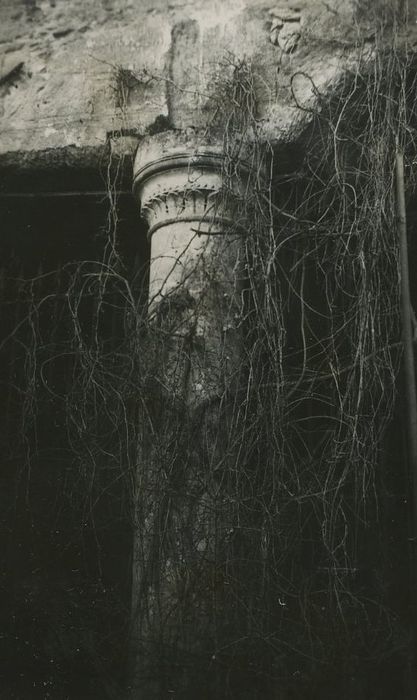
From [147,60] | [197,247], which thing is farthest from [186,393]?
[147,60]

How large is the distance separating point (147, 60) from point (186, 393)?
1.41 metres

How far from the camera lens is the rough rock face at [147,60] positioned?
2.87 metres

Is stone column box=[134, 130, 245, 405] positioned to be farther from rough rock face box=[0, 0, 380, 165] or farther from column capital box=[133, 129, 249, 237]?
rough rock face box=[0, 0, 380, 165]

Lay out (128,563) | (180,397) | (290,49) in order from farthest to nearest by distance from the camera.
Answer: (128,563) → (290,49) → (180,397)

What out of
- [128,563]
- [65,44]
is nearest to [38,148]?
[65,44]

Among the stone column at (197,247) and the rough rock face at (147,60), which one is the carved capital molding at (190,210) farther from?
the rough rock face at (147,60)

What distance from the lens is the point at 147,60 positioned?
302cm

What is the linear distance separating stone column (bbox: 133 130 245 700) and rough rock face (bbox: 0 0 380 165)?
0.78ft

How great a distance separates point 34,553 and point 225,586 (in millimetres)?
1044

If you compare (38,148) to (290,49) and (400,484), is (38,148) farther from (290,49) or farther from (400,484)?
(400,484)

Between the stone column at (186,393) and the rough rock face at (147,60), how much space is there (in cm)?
24

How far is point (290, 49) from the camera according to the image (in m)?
2.90

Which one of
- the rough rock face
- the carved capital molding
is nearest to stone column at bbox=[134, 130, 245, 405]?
the carved capital molding

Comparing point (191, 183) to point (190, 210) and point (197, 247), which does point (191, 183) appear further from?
point (197, 247)
